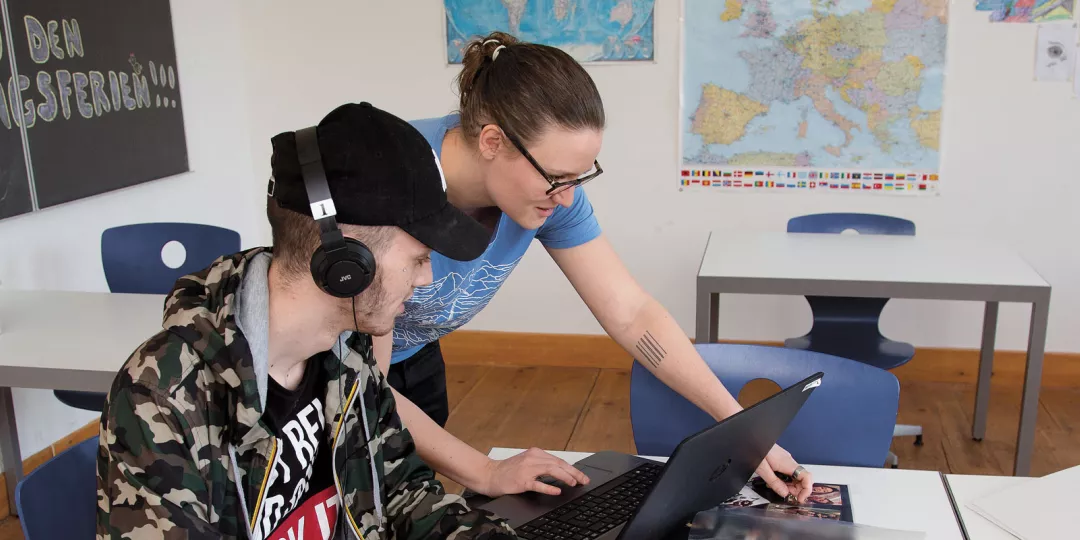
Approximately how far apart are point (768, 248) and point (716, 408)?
161cm

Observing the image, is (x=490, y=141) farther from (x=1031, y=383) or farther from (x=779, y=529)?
(x=1031, y=383)

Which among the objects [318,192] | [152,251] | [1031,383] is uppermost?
[318,192]

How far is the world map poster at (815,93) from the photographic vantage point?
3574 millimetres

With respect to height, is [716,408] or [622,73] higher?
[622,73]

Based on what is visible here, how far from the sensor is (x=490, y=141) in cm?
144

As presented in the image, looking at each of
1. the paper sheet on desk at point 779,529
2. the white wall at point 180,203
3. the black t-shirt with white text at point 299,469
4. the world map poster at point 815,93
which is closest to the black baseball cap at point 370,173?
the black t-shirt with white text at point 299,469

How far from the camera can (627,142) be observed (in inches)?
152

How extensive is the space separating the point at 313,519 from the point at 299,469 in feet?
0.31

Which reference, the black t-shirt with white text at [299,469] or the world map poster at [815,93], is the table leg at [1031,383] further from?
the black t-shirt with white text at [299,469]

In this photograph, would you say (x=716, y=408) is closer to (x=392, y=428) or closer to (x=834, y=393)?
(x=834, y=393)

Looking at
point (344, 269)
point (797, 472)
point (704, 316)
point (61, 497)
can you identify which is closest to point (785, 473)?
point (797, 472)

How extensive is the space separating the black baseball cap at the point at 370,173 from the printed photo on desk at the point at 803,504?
61 centimetres

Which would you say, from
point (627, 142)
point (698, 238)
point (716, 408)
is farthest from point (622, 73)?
point (716, 408)

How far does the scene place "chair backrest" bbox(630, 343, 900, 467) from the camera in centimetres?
162
